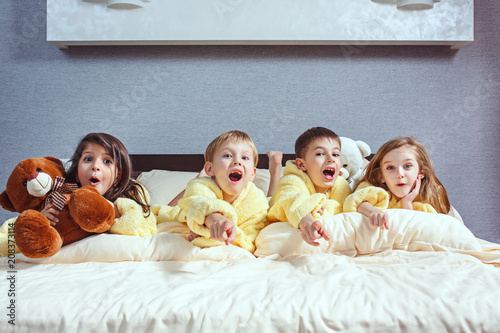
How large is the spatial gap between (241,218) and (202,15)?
1.37 meters

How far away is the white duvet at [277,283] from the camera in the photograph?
776 mm

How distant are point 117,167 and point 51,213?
275 millimetres

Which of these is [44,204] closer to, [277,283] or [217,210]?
[217,210]

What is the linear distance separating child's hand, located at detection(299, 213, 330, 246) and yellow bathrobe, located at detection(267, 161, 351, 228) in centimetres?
3

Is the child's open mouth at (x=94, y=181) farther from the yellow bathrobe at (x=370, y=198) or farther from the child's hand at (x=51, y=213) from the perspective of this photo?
the yellow bathrobe at (x=370, y=198)

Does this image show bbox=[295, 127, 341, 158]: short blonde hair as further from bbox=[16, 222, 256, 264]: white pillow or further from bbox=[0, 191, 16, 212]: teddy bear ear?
bbox=[0, 191, 16, 212]: teddy bear ear

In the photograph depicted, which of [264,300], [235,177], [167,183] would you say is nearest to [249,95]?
[167,183]

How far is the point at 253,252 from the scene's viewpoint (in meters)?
1.20

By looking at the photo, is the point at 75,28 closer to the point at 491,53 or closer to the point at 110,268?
the point at 110,268

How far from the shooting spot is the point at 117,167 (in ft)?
4.37

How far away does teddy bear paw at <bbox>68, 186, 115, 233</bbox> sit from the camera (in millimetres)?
1064

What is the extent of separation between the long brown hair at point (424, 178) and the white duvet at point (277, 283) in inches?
10.0

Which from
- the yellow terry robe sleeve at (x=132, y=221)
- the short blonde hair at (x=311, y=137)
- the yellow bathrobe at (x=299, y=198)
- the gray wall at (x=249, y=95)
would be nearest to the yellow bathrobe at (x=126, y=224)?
the yellow terry robe sleeve at (x=132, y=221)

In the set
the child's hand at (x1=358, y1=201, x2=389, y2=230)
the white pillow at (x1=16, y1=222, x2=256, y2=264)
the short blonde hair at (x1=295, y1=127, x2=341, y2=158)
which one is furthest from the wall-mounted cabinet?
the white pillow at (x1=16, y1=222, x2=256, y2=264)
